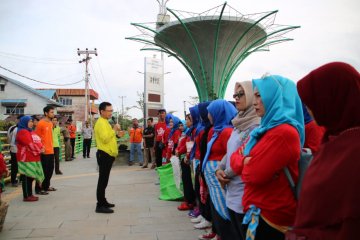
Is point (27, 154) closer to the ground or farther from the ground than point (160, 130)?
closer to the ground

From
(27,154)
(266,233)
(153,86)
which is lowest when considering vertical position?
(266,233)

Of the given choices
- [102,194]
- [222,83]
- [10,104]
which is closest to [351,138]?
[102,194]

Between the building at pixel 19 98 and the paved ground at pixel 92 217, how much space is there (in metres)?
28.5

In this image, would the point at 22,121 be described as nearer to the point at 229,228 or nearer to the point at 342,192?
the point at 229,228

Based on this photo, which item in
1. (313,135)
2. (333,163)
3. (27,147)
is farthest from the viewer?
(27,147)

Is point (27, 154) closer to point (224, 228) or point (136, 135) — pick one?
point (224, 228)

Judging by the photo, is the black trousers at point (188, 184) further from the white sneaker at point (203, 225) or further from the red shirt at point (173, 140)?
the red shirt at point (173, 140)

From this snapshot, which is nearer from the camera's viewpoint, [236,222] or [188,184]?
[236,222]

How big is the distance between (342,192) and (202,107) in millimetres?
3109

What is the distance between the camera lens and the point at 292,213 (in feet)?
6.49

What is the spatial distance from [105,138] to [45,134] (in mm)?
2466

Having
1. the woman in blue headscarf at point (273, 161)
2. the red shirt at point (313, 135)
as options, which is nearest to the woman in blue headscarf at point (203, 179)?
the red shirt at point (313, 135)

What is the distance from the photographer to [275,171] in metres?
1.96

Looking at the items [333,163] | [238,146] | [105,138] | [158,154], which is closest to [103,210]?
[105,138]
